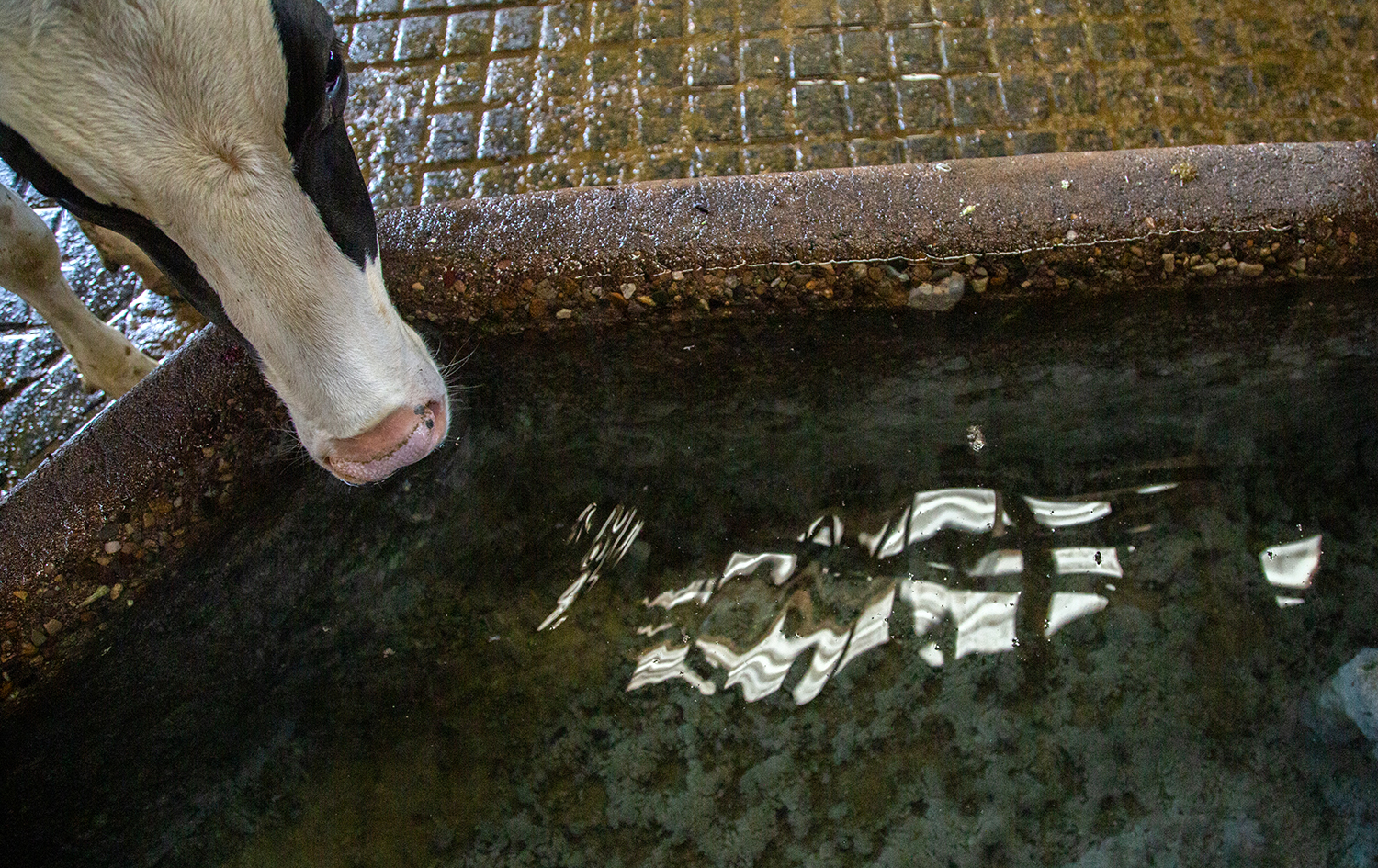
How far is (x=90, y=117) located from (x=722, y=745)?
1938 millimetres

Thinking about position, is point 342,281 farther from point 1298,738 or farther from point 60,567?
point 1298,738

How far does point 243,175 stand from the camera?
1.69 meters

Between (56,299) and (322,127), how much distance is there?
1.41 meters

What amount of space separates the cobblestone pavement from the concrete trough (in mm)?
989

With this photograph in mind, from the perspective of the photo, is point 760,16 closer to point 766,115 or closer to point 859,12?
point 859,12

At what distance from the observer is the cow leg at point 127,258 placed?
310cm

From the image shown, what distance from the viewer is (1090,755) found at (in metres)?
2.35

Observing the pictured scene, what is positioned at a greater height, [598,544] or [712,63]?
[712,63]

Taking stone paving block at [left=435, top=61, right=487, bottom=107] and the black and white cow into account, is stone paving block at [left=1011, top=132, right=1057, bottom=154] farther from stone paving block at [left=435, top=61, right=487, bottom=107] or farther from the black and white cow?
the black and white cow

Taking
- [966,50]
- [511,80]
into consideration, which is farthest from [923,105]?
[511,80]

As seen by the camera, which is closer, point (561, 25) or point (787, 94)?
point (787, 94)

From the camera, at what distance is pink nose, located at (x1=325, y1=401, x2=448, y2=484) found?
1831 mm

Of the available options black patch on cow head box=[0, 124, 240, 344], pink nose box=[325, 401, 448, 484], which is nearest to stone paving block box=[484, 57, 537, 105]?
black patch on cow head box=[0, 124, 240, 344]

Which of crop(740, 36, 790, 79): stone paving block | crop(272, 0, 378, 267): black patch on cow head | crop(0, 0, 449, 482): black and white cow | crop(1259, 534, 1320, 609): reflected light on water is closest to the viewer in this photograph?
crop(0, 0, 449, 482): black and white cow
